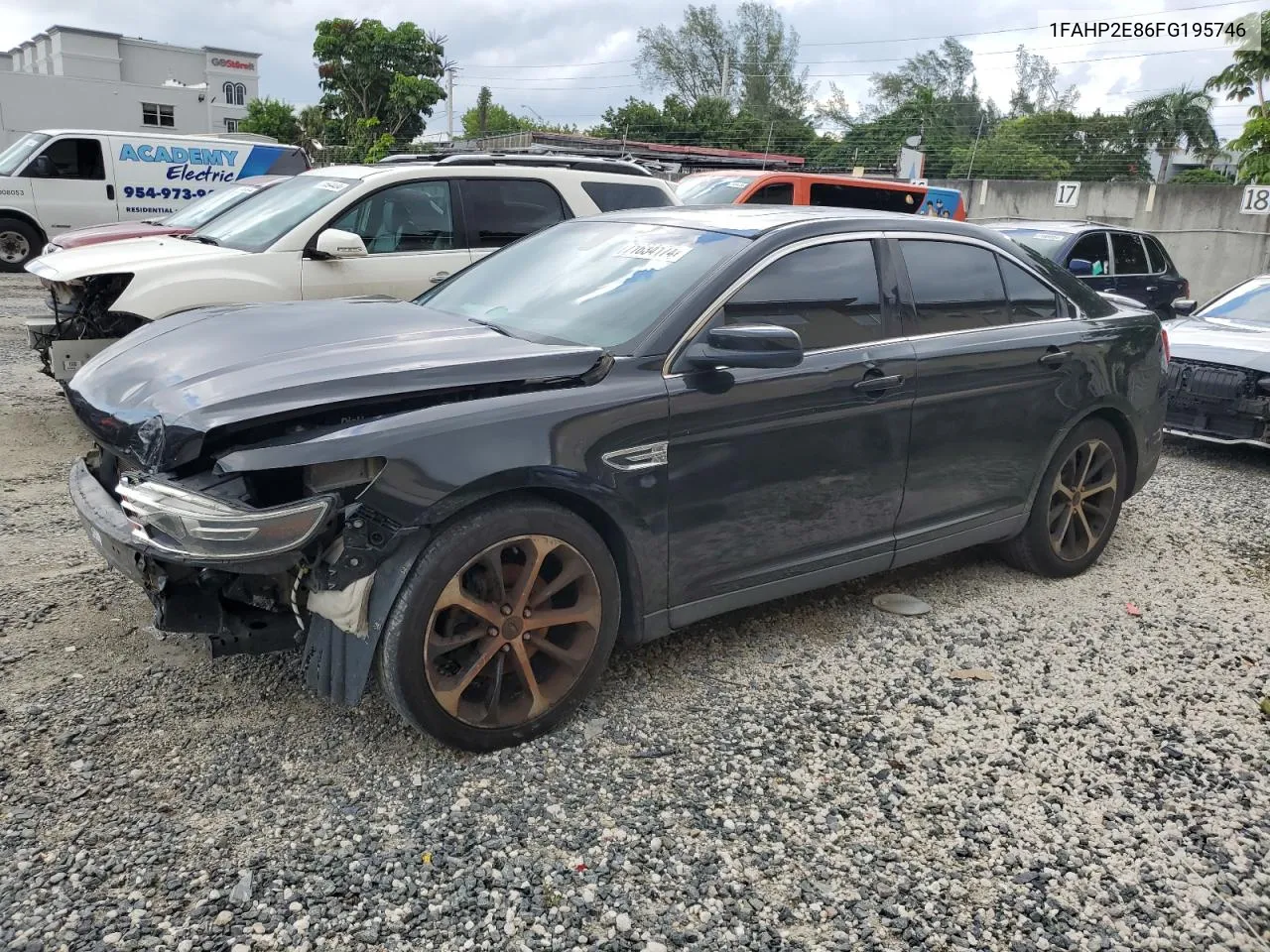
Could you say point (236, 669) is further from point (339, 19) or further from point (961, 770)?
point (339, 19)

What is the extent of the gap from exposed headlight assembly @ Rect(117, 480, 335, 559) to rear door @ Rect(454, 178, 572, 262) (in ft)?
15.3

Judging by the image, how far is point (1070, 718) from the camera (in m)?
3.68

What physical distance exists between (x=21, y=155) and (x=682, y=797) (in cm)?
1616

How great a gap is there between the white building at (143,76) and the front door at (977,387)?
103 ft

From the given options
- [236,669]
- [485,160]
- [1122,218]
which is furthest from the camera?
[1122,218]

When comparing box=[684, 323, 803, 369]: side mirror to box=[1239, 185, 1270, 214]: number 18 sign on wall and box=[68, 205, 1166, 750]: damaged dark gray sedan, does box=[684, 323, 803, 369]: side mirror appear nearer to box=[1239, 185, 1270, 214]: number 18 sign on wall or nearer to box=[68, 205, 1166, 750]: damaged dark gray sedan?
box=[68, 205, 1166, 750]: damaged dark gray sedan

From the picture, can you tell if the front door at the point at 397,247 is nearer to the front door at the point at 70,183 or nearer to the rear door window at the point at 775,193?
the rear door window at the point at 775,193

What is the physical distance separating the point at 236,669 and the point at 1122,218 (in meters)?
21.4

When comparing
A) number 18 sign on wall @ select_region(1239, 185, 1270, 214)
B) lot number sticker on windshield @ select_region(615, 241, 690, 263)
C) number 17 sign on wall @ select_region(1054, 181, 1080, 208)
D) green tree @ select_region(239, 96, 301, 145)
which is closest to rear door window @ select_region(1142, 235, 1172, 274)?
number 18 sign on wall @ select_region(1239, 185, 1270, 214)

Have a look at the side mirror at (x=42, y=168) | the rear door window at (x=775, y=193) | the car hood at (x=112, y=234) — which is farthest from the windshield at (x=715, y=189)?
the side mirror at (x=42, y=168)

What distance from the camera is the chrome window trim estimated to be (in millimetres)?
3486

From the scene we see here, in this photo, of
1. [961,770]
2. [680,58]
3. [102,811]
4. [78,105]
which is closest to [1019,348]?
[961,770]

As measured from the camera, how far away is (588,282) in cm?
395

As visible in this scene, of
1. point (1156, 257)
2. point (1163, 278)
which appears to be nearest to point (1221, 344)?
point (1163, 278)
